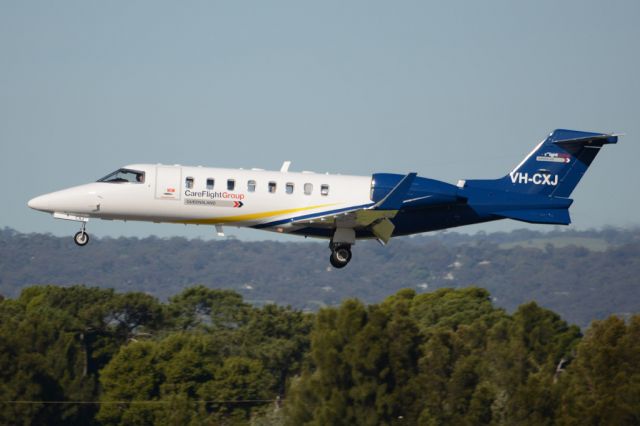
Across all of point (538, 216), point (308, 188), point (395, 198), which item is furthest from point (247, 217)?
point (538, 216)

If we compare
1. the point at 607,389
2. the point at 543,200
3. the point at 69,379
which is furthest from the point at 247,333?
the point at 543,200

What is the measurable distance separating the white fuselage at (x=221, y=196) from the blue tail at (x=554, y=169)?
5.70 meters

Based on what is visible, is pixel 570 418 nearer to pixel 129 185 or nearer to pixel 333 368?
pixel 333 368

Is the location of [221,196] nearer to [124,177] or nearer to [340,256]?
[124,177]

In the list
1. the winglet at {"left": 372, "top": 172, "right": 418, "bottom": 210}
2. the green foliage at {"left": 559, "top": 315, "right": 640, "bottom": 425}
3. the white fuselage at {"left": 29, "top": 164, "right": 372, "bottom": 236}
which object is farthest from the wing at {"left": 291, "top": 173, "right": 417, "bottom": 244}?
the green foliage at {"left": 559, "top": 315, "right": 640, "bottom": 425}

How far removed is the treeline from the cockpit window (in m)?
17.0

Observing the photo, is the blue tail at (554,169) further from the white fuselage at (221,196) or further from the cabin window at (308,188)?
the cabin window at (308,188)

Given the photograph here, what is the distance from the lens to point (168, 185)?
117 feet

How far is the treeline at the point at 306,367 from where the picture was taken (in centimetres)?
5119

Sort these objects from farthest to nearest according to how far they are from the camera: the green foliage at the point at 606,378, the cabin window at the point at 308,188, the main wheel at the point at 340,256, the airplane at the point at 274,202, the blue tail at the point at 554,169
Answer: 1. the green foliage at the point at 606,378
2. the blue tail at the point at 554,169
3. the main wheel at the point at 340,256
4. the cabin window at the point at 308,188
5. the airplane at the point at 274,202

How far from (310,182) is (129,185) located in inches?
223

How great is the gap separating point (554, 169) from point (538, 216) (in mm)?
1881

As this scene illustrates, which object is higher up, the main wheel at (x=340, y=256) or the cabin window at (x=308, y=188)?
the cabin window at (x=308, y=188)

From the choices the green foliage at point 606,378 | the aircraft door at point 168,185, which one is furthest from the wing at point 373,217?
the green foliage at point 606,378
